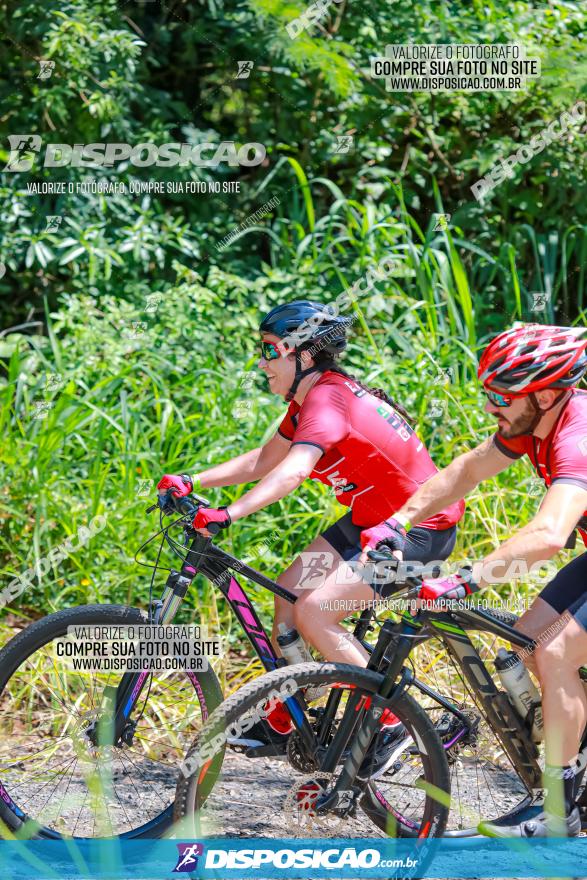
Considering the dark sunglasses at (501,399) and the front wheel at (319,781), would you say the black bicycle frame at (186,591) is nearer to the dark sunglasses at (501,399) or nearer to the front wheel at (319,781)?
the front wheel at (319,781)

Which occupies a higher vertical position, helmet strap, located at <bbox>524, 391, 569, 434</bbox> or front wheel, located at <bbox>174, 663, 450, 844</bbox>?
helmet strap, located at <bbox>524, 391, 569, 434</bbox>

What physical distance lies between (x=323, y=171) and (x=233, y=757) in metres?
4.62

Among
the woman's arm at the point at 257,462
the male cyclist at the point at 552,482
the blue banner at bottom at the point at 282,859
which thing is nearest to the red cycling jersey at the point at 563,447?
the male cyclist at the point at 552,482

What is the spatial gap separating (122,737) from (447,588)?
4.09 ft

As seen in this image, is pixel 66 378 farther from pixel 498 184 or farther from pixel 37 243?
pixel 498 184

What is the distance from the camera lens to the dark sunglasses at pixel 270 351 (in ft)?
12.1

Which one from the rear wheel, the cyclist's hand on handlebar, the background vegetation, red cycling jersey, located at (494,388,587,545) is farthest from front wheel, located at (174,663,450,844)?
the background vegetation

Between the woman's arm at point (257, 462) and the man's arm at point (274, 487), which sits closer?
the man's arm at point (274, 487)

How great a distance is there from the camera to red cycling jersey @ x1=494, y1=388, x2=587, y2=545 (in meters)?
3.04

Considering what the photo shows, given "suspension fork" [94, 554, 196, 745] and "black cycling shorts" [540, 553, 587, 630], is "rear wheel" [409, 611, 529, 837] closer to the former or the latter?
"black cycling shorts" [540, 553, 587, 630]

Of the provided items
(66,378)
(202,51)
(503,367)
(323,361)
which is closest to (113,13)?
(202,51)

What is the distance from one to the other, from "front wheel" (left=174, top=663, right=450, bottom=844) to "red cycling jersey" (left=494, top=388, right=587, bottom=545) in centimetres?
83

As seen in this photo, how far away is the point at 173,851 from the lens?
3373 millimetres

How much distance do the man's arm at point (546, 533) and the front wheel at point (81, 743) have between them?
1.09m
